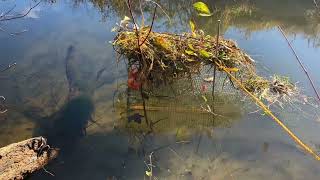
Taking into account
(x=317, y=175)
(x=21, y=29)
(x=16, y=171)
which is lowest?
(x=317, y=175)

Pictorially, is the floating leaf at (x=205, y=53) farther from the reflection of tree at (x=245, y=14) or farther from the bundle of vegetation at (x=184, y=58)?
the reflection of tree at (x=245, y=14)

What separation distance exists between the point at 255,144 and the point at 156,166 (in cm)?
112

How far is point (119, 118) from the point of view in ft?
16.0

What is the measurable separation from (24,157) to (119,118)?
1.18 m

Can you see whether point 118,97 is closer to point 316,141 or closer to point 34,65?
point 34,65

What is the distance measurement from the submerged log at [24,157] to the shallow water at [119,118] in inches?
4.1

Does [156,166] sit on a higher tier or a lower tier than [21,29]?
lower

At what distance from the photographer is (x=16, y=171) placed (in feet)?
12.7

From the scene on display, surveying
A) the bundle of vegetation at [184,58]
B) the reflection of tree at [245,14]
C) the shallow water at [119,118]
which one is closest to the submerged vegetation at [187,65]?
the bundle of vegetation at [184,58]

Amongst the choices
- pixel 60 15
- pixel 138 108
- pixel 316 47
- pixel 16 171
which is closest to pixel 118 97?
pixel 138 108

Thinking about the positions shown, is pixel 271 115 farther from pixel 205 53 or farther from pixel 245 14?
pixel 245 14

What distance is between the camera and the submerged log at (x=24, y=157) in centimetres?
388

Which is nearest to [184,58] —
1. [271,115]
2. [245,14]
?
[271,115]

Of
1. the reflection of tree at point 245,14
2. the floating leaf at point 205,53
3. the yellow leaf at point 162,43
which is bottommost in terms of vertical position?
the reflection of tree at point 245,14
